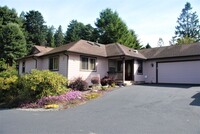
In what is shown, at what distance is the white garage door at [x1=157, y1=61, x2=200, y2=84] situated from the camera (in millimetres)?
18422

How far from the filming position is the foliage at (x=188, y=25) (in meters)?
46.1

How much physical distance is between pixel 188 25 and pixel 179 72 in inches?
1267

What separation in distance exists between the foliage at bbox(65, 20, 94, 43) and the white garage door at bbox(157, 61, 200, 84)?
31.8m

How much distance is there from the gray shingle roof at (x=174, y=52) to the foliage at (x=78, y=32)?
29080mm

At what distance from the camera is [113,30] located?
41.4 m

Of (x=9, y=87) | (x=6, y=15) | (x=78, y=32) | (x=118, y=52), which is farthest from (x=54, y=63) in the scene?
(x=78, y=32)

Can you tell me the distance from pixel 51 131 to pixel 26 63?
19.0 metres

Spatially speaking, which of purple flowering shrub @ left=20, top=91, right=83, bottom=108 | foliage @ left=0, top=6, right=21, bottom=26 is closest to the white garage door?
purple flowering shrub @ left=20, top=91, right=83, bottom=108

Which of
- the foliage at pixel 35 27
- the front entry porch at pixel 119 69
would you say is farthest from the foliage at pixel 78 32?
the front entry porch at pixel 119 69

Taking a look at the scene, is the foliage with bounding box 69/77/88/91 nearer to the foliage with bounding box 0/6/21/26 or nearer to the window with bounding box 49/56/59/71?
the window with bounding box 49/56/59/71

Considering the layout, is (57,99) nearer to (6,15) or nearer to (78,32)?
(6,15)

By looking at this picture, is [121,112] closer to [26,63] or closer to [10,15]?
[26,63]

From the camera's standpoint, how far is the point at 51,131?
630cm

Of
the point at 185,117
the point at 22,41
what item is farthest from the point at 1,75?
the point at 22,41
